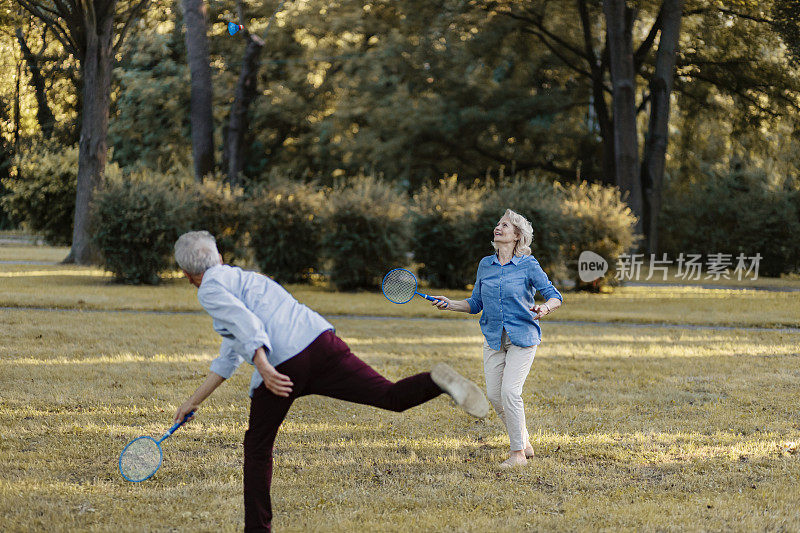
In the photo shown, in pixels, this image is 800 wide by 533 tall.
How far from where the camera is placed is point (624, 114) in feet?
87.2

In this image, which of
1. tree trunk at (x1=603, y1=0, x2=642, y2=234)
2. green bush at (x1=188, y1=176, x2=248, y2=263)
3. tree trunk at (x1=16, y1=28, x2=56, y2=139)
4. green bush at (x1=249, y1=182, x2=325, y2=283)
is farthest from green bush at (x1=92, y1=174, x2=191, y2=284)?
tree trunk at (x1=16, y1=28, x2=56, y2=139)

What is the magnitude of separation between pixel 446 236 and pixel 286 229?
3927 millimetres

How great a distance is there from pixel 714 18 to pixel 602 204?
14.2m

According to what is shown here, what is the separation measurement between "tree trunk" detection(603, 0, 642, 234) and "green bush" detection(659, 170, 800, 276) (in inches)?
154

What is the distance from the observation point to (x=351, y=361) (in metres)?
4.33

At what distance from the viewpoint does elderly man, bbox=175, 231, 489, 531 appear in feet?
13.4

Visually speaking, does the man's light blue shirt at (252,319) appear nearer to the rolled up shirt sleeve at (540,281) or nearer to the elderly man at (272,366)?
the elderly man at (272,366)

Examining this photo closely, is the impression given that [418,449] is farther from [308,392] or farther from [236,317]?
[236,317]

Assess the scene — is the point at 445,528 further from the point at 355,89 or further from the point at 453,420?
the point at 355,89

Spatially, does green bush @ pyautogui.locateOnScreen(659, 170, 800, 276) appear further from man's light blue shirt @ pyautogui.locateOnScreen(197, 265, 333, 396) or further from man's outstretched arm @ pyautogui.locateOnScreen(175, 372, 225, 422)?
man's outstretched arm @ pyautogui.locateOnScreen(175, 372, 225, 422)

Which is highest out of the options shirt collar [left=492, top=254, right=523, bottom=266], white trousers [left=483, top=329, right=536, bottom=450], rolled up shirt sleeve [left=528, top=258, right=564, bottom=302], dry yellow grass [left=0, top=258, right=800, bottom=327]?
shirt collar [left=492, top=254, right=523, bottom=266]

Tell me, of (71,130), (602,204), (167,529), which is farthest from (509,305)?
(71,130)

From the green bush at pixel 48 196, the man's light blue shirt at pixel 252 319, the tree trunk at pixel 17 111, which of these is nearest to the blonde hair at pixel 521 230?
the man's light blue shirt at pixel 252 319

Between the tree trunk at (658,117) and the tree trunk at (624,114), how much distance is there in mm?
1589
